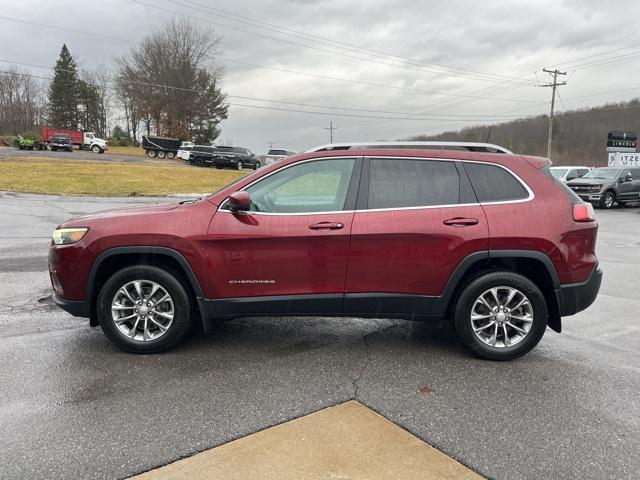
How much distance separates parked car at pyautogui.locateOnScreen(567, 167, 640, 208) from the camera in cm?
2128

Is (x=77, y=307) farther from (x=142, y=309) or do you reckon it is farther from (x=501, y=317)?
(x=501, y=317)

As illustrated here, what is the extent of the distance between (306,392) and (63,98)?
82.2 m

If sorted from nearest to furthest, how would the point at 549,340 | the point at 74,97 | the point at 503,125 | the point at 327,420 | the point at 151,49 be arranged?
the point at 327,420, the point at 549,340, the point at 503,125, the point at 151,49, the point at 74,97

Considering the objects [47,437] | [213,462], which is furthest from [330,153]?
[47,437]

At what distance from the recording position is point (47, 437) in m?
2.89

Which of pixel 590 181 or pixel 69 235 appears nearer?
pixel 69 235

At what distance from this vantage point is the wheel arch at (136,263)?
401 cm

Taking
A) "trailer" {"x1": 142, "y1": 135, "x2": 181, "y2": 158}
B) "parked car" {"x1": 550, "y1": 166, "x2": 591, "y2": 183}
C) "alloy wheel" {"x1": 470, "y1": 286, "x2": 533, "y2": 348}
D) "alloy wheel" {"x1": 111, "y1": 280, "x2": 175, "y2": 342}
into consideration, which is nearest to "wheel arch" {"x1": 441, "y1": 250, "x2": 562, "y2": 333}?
"alloy wheel" {"x1": 470, "y1": 286, "x2": 533, "y2": 348}

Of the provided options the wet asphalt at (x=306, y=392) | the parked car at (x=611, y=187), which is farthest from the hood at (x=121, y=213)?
the parked car at (x=611, y=187)

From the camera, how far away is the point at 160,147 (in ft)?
172

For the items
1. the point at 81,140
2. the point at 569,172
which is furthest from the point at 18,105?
the point at 569,172

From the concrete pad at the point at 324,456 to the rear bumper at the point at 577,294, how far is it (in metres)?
1.98

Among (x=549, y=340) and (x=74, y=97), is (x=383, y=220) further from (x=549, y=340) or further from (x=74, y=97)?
(x=74, y=97)

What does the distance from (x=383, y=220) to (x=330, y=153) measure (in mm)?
769
